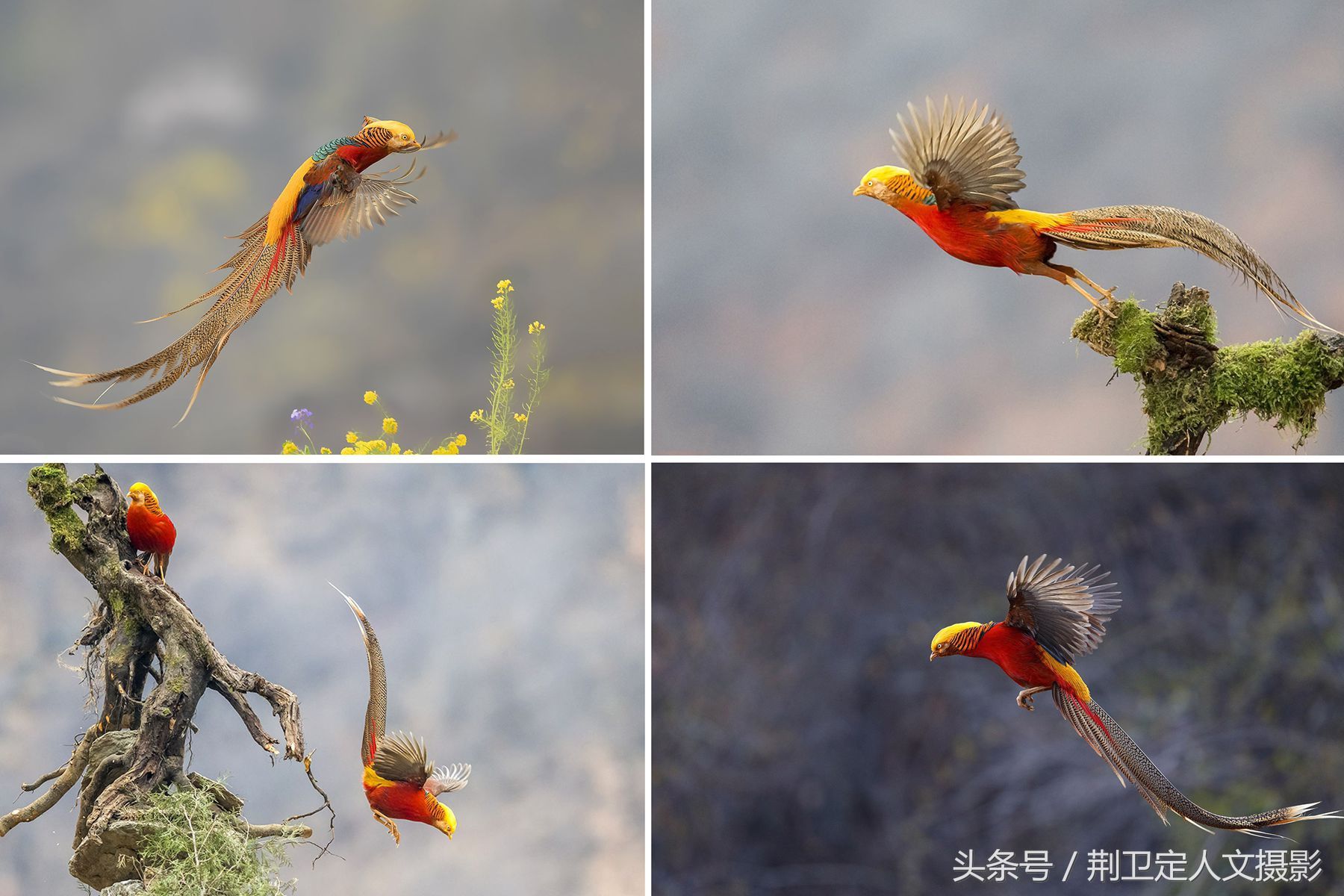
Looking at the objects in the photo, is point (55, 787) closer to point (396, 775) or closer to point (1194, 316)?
point (396, 775)

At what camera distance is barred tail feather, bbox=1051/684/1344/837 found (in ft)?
7.48

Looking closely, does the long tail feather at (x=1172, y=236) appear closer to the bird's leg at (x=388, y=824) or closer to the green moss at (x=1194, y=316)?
the green moss at (x=1194, y=316)

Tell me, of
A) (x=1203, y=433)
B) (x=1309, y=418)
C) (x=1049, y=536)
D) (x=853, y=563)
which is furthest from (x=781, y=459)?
(x=1309, y=418)

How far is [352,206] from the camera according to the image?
205cm

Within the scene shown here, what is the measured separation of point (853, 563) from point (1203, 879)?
108 cm

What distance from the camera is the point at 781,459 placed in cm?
248

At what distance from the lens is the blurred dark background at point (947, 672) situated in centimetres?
238

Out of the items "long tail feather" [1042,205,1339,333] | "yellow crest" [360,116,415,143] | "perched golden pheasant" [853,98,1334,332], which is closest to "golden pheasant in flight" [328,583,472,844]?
"yellow crest" [360,116,415,143]

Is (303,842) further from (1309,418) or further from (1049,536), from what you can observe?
(1309,418)

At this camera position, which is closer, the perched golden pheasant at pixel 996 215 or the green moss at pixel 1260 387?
the perched golden pheasant at pixel 996 215

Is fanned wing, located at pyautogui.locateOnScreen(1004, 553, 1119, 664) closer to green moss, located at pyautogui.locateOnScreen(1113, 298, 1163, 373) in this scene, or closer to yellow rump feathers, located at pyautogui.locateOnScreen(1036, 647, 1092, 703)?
yellow rump feathers, located at pyautogui.locateOnScreen(1036, 647, 1092, 703)

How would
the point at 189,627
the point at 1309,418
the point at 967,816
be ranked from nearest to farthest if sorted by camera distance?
the point at 189,627, the point at 1309,418, the point at 967,816

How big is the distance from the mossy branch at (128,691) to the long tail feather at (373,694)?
215 millimetres

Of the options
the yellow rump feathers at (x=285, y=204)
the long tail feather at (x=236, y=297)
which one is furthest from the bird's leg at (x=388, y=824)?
the yellow rump feathers at (x=285, y=204)
